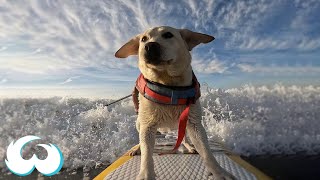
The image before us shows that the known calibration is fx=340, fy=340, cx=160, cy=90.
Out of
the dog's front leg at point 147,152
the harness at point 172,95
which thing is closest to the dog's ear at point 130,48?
the harness at point 172,95

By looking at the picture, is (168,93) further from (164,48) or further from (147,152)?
(147,152)

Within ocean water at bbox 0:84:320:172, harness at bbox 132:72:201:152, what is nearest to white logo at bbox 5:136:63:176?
ocean water at bbox 0:84:320:172

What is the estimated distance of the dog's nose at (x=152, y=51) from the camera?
8.20ft

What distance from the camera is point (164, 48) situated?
→ 2539 millimetres

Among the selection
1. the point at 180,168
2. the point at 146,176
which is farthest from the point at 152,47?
the point at 180,168

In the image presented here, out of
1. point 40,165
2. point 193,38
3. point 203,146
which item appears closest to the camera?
point 203,146

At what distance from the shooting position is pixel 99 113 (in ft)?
35.1

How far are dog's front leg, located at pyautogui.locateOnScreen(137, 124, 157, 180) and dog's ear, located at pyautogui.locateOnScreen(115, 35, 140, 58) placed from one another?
65cm

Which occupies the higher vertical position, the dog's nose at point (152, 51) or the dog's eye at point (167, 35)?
the dog's eye at point (167, 35)

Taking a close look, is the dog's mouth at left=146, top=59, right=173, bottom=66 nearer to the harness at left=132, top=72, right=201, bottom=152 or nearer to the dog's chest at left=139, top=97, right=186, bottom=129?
the harness at left=132, top=72, right=201, bottom=152

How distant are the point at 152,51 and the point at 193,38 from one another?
53 cm

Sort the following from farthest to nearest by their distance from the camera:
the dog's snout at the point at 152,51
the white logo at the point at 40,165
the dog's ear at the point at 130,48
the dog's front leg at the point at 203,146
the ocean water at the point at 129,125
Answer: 1. the ocean water at the point at 129,125
2. the white logo at the point at 40,165
3. the dog's ear at the point at 130,48
4. the dog's front leg at the point at 203,146
5. the dog's snout at the point at 152,51

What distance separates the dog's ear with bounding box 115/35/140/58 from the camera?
291 cm

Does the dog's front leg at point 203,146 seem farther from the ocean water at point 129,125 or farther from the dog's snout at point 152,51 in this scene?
the ocean water at point 129,125
